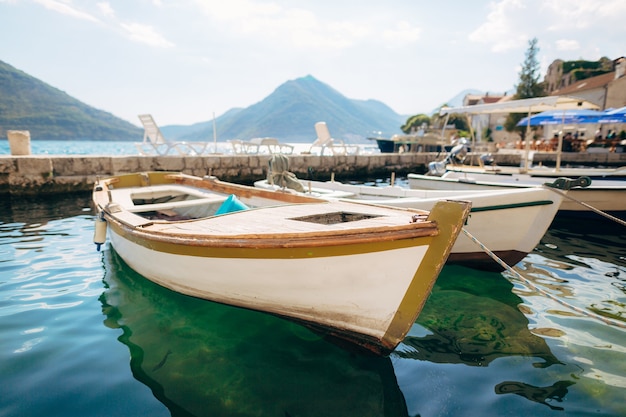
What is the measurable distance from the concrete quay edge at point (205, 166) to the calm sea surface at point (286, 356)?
3.84 metres

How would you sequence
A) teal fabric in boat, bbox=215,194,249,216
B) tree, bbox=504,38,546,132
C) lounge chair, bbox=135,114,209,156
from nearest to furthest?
1. teal fabric in boat, bbox=215,194,249,216
2. lounge chair, bbox=135,114,209,156
3. tree, bbox=504,38,546,132

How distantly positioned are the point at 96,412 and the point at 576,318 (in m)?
4.37

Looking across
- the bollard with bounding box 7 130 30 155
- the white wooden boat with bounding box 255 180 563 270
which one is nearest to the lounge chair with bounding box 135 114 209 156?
the bollard with bounding box 7 130 30 155

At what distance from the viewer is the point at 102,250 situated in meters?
5.89

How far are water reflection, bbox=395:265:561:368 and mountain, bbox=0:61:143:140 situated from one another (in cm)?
14816

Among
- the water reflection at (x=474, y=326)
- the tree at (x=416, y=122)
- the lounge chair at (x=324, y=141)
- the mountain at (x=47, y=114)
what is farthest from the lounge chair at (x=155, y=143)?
the mountain at (x=47, y=114)

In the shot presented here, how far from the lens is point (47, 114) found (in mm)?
134375

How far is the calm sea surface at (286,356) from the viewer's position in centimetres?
245

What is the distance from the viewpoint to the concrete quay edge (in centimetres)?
1011

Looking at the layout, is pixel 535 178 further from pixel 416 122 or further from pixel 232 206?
pixel 416 122

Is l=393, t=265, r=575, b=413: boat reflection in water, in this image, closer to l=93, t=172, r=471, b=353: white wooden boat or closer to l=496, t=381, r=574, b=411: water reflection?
l=496, t=381, r=574, b=411: water reflection

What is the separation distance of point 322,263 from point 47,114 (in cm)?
16863

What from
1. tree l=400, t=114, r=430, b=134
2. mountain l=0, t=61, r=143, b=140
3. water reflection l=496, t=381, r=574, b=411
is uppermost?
mountain l=0, t=61, r=143, b=140

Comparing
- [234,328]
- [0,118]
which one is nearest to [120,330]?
[234,328]
